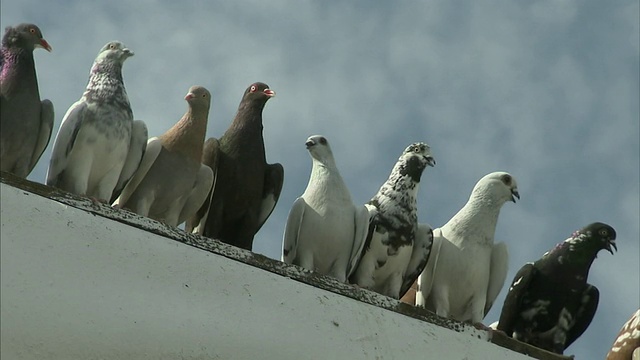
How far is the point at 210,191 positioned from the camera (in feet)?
41.6

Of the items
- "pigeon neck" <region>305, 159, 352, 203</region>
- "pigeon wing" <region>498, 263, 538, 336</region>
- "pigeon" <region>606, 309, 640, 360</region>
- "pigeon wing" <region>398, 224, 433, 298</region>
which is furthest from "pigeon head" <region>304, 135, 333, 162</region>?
"pigeon" <region>606, 309, 640, 360</region>

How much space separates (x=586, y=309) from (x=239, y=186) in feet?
11.5

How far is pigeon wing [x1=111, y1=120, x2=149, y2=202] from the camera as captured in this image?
1182 centimetres

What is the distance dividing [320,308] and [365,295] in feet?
2.04

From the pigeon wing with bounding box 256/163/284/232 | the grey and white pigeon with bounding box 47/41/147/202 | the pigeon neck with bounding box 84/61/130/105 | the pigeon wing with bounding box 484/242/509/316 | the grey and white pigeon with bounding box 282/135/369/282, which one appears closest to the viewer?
the grey and white pigeon with bounding box 47/41/147/202

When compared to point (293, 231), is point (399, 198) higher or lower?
higher

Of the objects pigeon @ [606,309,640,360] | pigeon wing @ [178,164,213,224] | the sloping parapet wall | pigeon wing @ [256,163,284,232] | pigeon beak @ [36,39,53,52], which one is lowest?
the sloping parapet wall

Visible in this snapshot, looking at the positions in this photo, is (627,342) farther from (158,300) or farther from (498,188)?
(158,300)

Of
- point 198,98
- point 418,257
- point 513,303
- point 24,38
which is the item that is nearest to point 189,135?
point 198,98

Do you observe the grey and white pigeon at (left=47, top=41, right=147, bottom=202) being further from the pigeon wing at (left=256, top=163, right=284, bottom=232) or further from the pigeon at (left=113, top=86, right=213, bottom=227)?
the pigeon wing at (left=256, top=163, right=284, bottom=232)

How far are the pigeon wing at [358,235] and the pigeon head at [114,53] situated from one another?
251cm

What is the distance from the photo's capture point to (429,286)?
12867mm

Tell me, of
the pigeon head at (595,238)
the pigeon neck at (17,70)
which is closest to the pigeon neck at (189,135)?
the pigeon neck at (17,70)

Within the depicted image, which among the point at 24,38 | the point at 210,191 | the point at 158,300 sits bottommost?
the point at 158,300
